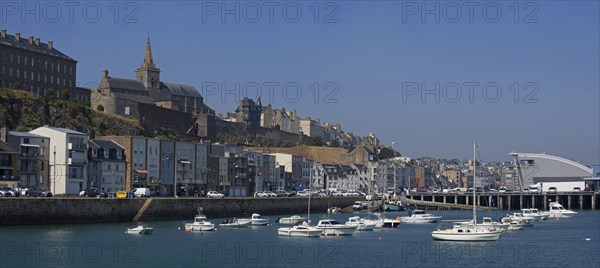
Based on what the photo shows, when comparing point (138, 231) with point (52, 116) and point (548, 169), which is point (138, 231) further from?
point (548, 169)

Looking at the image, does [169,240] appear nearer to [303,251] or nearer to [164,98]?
[303,251]

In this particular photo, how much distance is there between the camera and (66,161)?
8625cm

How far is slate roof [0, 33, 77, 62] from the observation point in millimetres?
118062

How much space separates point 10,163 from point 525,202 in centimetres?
9255

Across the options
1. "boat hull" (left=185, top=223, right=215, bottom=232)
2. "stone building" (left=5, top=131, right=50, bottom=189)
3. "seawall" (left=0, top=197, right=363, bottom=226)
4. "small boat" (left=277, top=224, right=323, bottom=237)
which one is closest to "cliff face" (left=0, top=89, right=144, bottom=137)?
"stone building" (left=5, top=131, right=50, bottom=189)

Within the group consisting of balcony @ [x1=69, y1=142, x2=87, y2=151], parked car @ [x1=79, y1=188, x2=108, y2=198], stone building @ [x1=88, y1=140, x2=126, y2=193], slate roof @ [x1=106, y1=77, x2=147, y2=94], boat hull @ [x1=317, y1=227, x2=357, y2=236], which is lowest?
boat hull @ [x1=317, y1=227, x2=357, y2=236]

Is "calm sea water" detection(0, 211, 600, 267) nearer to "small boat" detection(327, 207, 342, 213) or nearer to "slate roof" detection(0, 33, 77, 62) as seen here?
"small boat" detection(327, 207, 342, 213)

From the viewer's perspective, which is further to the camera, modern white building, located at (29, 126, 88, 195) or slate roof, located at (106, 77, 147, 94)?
slate roof, located at (106, 77, 147, 94)

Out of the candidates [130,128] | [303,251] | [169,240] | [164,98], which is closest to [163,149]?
[130,128]

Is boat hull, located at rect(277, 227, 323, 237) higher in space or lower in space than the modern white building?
lower

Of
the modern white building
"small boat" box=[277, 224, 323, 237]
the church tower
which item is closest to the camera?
"small boat" box=[277, 224, 323, 237]

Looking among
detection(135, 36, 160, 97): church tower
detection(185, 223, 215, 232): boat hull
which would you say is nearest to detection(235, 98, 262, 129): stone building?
detection(135, 36, 160, 97): church tower

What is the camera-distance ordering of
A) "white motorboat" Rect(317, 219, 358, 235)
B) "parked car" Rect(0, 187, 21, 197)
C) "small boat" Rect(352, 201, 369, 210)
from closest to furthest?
"white motorboat" Rect(317, 219, 358, 235), "parked car" Rect(0, 187, 21, 197), "small boat" Rect(352, 201, 369, 210)

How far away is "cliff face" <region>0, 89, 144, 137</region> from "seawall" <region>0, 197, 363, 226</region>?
82.9 ft
